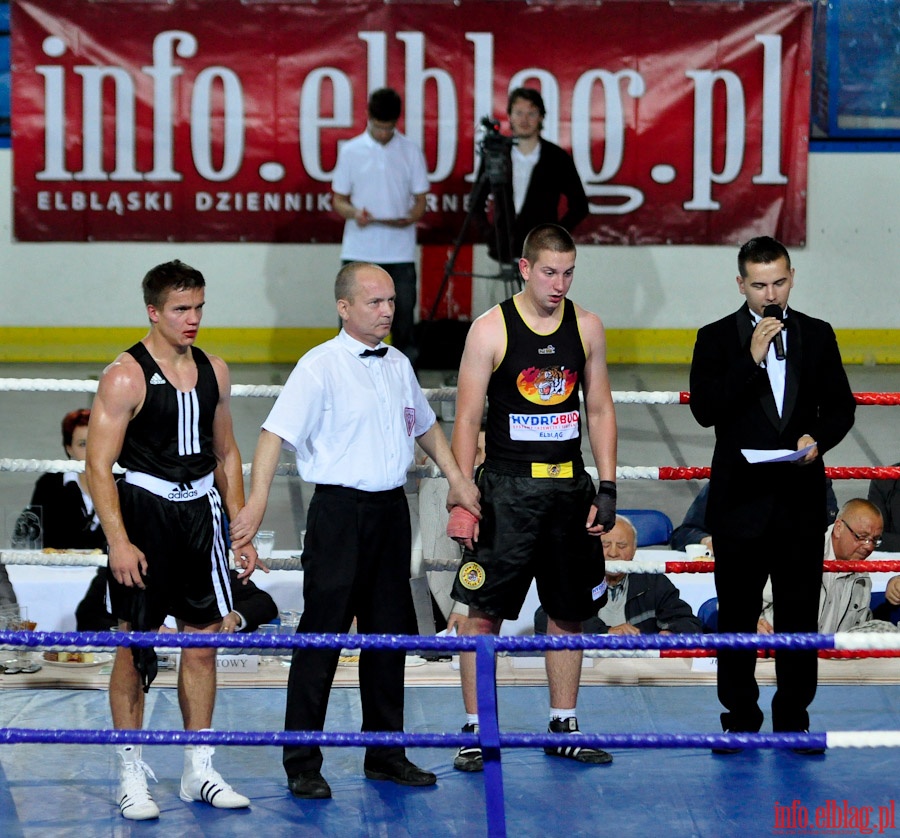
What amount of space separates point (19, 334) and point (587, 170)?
428 centimetres

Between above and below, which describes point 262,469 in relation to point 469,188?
below

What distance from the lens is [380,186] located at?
8.63 meters

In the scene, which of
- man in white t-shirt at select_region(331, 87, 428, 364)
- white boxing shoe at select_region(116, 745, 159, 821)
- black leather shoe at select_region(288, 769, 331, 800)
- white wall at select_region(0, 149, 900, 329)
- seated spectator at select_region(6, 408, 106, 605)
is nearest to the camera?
white boxing shoe at select_region(116, 745, 159, 821)

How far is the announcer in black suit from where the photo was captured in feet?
13.6

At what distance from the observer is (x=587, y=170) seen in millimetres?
10570

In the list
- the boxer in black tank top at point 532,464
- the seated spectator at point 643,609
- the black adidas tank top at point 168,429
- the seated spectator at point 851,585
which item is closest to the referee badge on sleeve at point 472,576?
the boxer in black tank top at point 532,464

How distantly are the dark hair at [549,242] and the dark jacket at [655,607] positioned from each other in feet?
5.19

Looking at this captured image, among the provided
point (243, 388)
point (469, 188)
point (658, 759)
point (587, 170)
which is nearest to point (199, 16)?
point (469, 188)

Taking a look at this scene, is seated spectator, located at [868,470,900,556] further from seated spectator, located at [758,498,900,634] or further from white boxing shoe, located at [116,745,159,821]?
white boxing shoe, located at [116,745,159,821]

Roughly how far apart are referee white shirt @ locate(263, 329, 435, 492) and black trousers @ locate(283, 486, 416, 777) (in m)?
0.06

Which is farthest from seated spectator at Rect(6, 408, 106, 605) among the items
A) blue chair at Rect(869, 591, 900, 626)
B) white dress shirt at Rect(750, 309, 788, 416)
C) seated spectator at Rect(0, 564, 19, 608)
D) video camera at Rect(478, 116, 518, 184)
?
video camera at Rect(478, 116, 518, 184)

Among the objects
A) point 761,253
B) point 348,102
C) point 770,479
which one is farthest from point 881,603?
point 348,102

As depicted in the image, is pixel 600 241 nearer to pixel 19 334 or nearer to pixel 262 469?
pixel 19 334

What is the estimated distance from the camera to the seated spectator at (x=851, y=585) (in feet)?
16.9
